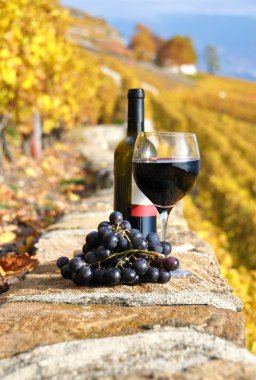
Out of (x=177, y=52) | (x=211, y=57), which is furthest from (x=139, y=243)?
(x=211, y=57)

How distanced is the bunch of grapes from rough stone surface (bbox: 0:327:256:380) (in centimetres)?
44

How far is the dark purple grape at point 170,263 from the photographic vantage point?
1935 mm

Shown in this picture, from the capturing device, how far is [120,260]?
1915 millimetres

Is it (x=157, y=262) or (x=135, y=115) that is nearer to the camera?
(x=157, y=262)

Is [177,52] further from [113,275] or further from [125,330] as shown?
[125,330]

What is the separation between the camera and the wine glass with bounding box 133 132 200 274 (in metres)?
2.00

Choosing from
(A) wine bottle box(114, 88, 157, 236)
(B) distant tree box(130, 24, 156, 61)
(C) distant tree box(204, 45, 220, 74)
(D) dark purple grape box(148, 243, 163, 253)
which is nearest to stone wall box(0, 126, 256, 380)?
(D) dark purple grape box(148, 243, 163, 253)

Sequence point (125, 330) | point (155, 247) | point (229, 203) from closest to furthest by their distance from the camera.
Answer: point (125, 330) < point (155, 247) < point (229, 203)

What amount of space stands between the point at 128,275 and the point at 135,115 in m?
0.73

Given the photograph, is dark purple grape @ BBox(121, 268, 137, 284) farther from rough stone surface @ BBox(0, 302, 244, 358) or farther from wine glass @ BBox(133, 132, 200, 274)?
wine glass @ BBox(133, 132, 200, 274)

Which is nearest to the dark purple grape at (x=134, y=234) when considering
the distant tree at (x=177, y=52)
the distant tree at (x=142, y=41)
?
the distant tree at (x=177, y=52)

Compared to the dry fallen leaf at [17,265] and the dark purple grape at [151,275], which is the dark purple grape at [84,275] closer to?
the dark purple grape at [151,275]

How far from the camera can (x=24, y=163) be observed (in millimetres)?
7863

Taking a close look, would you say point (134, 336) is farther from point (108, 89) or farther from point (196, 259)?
point (108, 89)
